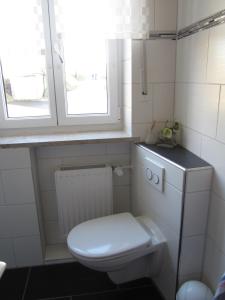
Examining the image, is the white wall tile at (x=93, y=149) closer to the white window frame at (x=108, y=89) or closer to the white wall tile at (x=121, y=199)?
the white window frame at (x=108, y=89)

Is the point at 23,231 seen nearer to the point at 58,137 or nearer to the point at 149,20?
the point at 58,137

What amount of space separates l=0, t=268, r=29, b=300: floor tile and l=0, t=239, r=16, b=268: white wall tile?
0.06 meters

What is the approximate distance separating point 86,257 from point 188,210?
1.85ft

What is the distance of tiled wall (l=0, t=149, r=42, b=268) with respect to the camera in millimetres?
1566

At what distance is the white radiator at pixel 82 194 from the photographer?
1.69 meters

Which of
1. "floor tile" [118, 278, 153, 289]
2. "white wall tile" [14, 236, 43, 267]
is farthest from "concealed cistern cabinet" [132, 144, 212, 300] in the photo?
"white wall tile" [14, 236, 43, 267]

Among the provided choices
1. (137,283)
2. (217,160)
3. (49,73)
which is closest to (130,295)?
(137,283)

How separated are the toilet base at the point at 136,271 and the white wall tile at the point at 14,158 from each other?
89 centimetres

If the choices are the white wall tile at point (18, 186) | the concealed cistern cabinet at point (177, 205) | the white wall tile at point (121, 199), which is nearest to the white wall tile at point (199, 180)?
the concealed cistern cabinet at point (177, 205)

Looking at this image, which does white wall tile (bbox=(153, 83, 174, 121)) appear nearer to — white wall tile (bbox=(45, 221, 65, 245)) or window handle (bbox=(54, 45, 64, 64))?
window handle (bbox=(54, 45, 64, 64))

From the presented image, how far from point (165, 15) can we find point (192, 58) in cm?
35

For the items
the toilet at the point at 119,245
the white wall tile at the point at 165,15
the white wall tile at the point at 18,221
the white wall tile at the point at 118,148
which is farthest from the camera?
the white wall tile at the point at 118,148

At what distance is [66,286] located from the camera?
163 centimetres

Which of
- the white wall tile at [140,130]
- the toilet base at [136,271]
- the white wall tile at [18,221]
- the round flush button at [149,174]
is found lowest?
the toilet base at [136,271]
